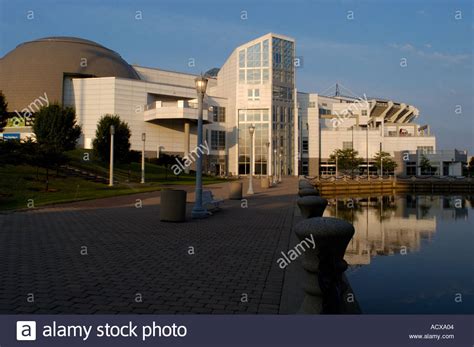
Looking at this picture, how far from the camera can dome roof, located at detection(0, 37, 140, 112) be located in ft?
227

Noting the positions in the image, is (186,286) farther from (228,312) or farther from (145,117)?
(145,117)

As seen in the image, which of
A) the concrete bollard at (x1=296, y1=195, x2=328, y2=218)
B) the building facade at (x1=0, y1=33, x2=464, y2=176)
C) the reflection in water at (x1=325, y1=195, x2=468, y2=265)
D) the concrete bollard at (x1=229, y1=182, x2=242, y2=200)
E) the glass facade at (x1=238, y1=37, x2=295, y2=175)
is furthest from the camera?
the glass facade at (x1=238, y1=37, x2=295, y2=175)

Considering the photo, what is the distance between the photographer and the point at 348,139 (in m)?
90.0

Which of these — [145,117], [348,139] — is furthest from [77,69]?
[348,139]

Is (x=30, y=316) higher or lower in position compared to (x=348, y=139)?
lower

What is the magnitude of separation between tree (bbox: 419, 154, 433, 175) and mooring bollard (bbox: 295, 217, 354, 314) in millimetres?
85960

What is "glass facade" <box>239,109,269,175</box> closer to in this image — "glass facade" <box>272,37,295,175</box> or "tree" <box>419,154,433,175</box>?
"glass facade" <box>272,37,295,175</box>

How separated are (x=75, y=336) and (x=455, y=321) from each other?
3965 mm

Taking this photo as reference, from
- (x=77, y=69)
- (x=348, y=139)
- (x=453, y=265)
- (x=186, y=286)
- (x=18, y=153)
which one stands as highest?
(x=77, y=69)

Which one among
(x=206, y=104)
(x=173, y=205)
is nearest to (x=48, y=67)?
(x=206, y=104)

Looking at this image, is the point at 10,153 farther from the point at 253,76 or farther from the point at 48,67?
the point at 253,76

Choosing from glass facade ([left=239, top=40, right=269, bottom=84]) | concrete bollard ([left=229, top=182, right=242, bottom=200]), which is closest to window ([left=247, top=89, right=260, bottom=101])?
glass facade ([left=239, top=40, right=269, bottom=84])

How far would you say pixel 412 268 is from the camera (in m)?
9.74

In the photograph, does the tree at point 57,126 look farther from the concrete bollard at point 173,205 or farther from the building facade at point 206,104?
the building facade at point 206,104
